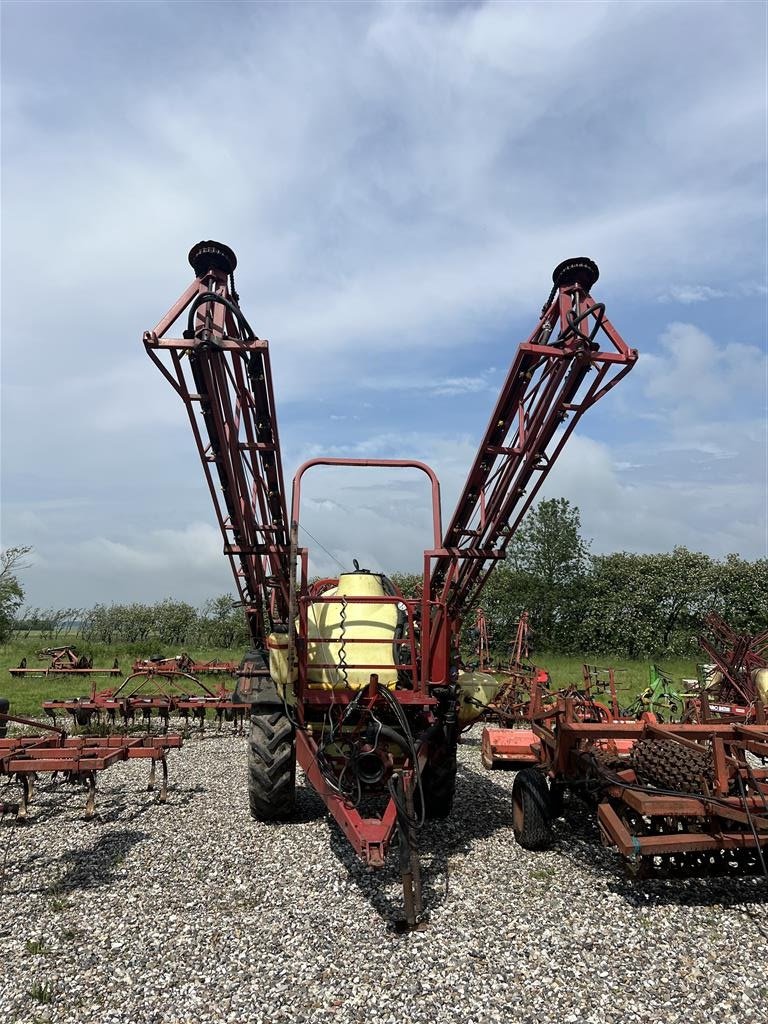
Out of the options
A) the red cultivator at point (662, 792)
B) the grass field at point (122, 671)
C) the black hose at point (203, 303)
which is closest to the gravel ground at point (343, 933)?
the red cultivator at point (662, 792)

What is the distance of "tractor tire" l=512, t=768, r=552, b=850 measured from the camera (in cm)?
607

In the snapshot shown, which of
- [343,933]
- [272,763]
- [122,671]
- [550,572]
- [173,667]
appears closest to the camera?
[343,933]

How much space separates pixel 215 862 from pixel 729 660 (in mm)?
11951

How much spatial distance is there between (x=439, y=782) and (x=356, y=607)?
7.29 feet

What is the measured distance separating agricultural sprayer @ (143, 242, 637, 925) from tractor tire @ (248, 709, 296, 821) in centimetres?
1

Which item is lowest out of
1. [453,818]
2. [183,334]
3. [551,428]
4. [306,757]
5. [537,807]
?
[453,818]

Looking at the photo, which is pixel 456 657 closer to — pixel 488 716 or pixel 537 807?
pixel 537 807

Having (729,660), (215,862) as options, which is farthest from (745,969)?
(729,660)

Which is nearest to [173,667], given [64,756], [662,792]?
[64,756]

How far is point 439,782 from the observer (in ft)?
22.8

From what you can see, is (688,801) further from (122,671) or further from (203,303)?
(122,671)

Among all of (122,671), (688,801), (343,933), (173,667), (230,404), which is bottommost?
(343,933)

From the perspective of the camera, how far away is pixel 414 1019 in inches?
142

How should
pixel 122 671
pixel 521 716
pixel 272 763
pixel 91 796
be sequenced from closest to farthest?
pixel 272 763, pixel 91 796, pixel 521 716, pixel 122 671
